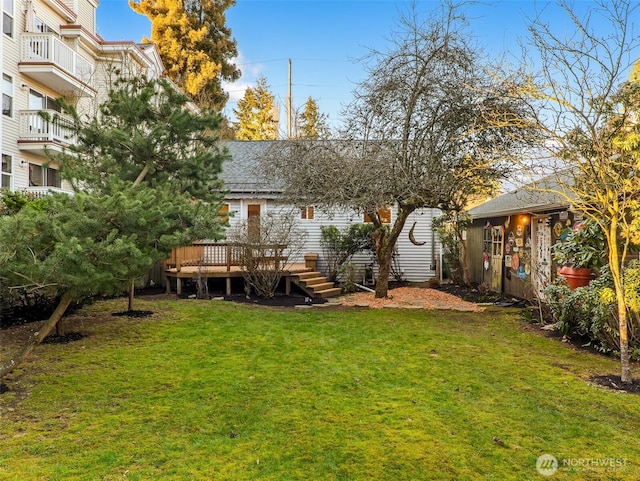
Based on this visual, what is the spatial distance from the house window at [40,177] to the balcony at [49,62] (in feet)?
9.31

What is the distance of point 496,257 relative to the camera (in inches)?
497

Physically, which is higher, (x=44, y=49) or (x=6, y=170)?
(x=44, y=49)

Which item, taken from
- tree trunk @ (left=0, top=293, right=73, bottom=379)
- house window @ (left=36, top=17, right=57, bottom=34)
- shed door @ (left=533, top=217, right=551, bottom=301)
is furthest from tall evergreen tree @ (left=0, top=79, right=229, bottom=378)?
house window @ (left=36, top=17, right=57, bottom=34)

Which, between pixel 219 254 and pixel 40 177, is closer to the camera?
pixel 219 254

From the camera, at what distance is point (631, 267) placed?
5305mm

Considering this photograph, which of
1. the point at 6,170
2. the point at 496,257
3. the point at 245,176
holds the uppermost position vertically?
the point at 245,176

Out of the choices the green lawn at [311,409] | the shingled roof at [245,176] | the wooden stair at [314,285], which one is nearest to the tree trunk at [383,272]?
the wooden stair at [314,285]

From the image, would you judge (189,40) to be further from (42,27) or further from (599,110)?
(599,110)

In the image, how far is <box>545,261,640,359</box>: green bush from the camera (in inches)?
196

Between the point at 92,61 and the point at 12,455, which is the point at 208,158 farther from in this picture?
the point at 92,61

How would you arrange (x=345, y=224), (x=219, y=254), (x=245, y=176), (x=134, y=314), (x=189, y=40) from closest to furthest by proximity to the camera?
(x=134, y=314) → (x=219, y=254) → (x=345, y=224) → (x=245, y=176) → (x=189, y=40)

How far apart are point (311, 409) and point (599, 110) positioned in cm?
447

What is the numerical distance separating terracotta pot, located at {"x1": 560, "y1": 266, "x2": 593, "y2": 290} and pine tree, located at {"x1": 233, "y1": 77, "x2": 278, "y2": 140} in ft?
75.6

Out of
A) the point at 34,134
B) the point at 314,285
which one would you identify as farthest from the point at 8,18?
the point at 314,285
